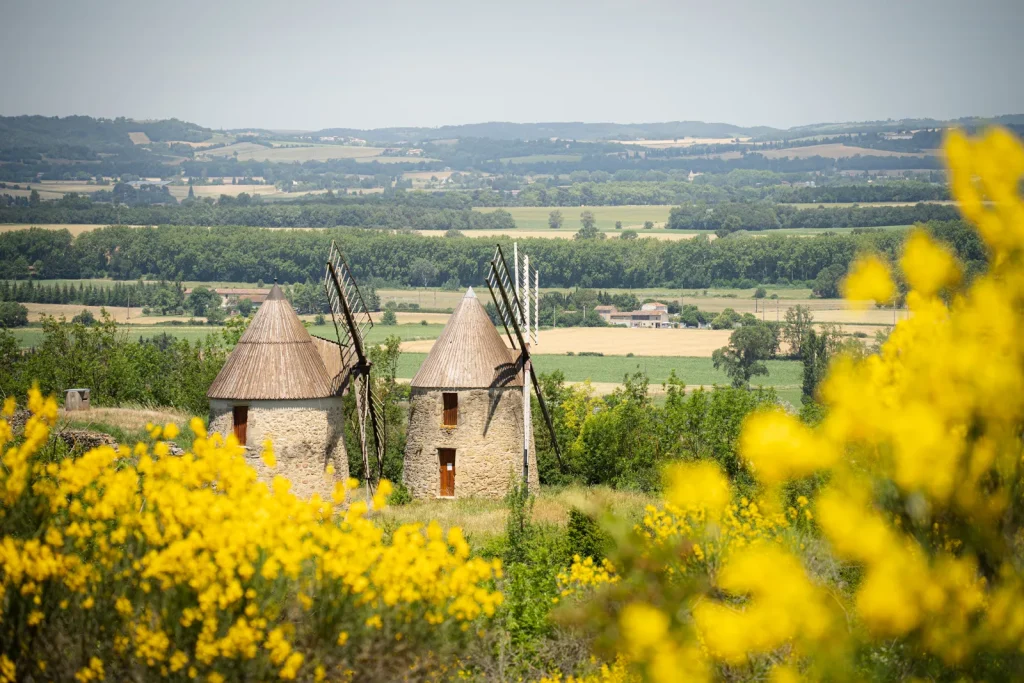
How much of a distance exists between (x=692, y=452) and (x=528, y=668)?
27526 mm

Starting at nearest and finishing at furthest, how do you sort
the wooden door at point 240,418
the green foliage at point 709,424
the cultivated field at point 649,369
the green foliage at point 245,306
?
the wooden door at point 240,418 < the green foliage at point 709,424 < the cultivated field at point 649,369 < the green foliage at point 245,306

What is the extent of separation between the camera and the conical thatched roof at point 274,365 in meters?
36.6

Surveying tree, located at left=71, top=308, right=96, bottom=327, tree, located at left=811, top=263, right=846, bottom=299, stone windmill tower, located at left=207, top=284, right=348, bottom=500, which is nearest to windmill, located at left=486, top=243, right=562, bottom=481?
stone windmill tower, located at left=207, top=284, right=348, bottom=500

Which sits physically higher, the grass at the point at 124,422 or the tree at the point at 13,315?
the grass at the point at 124,422

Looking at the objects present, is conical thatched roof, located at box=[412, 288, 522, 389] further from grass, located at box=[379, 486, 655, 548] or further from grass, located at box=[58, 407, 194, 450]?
grass, located at box=[58, 407, 194, 450]

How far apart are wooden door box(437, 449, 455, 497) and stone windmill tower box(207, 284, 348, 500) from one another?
3.21m

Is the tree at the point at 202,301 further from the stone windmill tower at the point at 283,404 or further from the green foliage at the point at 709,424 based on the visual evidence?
the stone windmill tower at the point at 283,404

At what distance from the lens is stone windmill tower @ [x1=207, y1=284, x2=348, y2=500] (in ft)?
119

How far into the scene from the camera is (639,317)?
12812 centimetres

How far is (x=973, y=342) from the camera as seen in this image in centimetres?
728

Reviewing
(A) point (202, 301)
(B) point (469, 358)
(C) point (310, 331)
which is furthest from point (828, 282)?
(B) point (469, 358)

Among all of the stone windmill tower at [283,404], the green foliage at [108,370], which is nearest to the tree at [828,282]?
the green foliage at [108,370]

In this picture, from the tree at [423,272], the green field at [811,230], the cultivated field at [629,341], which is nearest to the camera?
the cultivated field at [629,341]

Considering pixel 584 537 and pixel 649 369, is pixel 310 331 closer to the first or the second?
pixel 649 369
